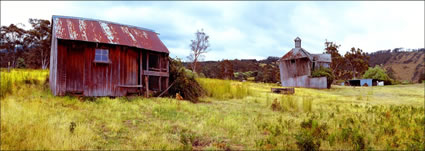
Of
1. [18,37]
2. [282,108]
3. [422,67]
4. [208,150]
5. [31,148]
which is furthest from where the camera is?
[422,67]

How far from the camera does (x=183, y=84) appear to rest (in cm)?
1811

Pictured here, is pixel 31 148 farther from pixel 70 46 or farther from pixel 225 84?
pixel 225 84

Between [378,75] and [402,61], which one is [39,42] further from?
[402,61]

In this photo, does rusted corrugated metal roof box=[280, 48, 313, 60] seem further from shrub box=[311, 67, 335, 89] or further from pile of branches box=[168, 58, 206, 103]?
pile of branches box=[168, 58, 206, 103]

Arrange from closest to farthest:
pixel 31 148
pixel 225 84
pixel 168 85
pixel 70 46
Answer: pixel 31 148, pixel 70 46, pixel 168 85, pixel 225 84

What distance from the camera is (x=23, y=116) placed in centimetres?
899

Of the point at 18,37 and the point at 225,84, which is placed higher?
the point at 18,37

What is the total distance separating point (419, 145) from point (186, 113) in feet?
25.5

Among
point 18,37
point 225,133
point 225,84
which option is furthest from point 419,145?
point 18,37

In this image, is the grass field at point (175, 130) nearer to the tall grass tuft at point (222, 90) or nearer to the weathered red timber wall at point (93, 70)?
the weathered red timber wall at point (93, 70)

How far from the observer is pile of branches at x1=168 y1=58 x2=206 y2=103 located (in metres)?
17.7

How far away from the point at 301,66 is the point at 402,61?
374 ft

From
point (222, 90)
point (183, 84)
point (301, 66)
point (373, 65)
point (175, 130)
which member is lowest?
point (175, 130)

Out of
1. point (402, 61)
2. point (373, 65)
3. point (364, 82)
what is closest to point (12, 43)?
point (364, 82)
